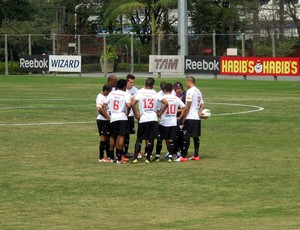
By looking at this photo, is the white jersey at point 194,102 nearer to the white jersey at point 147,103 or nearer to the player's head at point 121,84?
the white jersey at point 147,103

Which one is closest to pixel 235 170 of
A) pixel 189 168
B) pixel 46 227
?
pixel 189 168

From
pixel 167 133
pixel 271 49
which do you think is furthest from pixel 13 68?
pixel 167 133

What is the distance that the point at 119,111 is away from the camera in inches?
904

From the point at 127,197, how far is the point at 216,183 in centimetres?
244

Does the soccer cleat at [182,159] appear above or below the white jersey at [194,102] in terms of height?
below

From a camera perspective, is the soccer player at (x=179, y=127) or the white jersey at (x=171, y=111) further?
the soccer player at (x=179, y=127)

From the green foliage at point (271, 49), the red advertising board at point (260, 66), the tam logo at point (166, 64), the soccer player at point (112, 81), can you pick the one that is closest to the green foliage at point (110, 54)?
the tam logo at point (166, 64)

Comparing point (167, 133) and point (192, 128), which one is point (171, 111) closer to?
point (167, 133)

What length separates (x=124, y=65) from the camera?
74188mm

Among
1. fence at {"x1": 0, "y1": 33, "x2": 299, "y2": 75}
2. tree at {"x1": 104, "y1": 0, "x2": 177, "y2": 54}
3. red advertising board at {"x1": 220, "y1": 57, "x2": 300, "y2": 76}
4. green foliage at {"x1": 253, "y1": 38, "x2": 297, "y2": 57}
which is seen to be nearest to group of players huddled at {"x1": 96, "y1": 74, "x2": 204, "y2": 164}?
red advertising board at {"x1": 220, "y1": 57, "x2": 300, "y2": 76}

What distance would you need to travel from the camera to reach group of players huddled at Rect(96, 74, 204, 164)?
75.4 ft

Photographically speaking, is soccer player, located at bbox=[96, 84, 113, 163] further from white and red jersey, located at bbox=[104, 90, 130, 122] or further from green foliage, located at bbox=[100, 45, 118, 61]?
green foliage, located at bbox=[100, 45, 118, 61]

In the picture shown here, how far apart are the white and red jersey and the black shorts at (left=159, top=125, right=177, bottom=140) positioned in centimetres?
95

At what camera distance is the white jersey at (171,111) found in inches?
912
